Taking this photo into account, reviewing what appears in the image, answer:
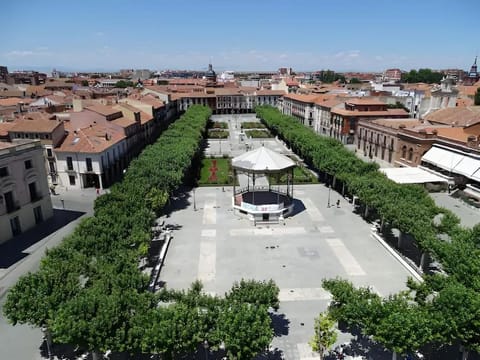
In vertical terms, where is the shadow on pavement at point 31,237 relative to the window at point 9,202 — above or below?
below

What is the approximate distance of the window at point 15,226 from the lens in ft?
155

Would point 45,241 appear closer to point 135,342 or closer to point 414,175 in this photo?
point 135,342

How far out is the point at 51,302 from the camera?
24531 millimetres

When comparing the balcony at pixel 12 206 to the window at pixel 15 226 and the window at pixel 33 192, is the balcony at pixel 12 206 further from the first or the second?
the window at pixel 33 192

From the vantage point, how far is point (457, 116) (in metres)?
85.1

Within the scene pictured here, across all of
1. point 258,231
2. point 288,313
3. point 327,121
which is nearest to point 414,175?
point 258,231

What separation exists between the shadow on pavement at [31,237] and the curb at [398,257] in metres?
44.3

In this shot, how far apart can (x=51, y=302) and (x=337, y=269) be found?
2877 centimetres

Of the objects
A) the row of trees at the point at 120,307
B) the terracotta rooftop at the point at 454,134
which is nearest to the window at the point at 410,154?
the terracotta rooftop at the point at 454,134

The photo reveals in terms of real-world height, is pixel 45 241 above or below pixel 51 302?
below

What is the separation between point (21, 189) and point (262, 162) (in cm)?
3432

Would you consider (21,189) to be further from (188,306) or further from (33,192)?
(188,306)

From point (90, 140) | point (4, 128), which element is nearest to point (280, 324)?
point (90, 140)

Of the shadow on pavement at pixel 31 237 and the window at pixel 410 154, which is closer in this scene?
the shadow on pavement at pixel 31 237
